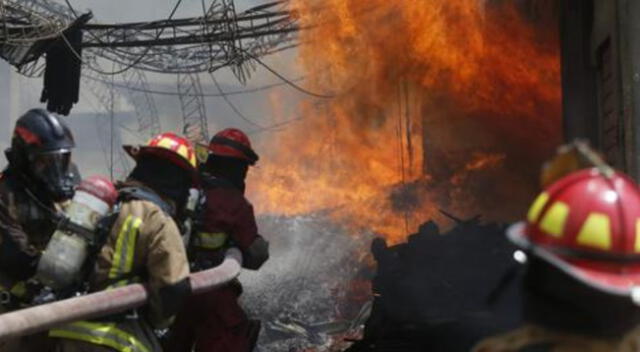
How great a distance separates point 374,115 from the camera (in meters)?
15.4

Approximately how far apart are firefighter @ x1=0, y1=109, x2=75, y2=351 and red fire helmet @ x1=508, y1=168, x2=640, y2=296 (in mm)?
3213

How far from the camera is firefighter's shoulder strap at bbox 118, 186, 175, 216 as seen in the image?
4.63m

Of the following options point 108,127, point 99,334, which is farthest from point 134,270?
point 108,127

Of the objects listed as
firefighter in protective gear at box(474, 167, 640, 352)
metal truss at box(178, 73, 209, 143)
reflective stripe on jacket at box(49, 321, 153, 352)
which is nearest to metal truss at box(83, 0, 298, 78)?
metal truss at box(178, 73, 209, 143)

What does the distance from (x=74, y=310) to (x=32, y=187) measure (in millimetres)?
938

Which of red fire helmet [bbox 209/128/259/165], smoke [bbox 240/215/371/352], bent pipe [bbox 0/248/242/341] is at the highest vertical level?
red fire helmet [bbox 209/128/259/165]

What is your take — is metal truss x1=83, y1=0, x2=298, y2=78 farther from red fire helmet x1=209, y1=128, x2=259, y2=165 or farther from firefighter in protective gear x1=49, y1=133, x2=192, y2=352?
firefighter in protective gear x1=49, y1=133, x2=192, y2=352

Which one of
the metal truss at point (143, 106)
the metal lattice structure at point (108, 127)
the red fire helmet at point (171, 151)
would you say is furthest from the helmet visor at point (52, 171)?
the metal truss at point (143, 106)

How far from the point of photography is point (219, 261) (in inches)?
258

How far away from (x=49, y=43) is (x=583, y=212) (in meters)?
12.0

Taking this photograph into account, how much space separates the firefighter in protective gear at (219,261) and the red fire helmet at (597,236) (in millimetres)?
4708

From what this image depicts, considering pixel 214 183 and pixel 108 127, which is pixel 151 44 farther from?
pixel 214 183

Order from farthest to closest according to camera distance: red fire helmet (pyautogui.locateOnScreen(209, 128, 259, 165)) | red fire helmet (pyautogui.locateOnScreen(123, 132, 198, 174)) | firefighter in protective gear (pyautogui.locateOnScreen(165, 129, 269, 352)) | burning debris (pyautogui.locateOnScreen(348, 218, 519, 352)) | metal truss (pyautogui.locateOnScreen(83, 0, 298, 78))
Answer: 1. metal truss (pyautogui.locateOnScreen(83, 0, 298, 78))
2. burning debris (pyautogui.locateOnScreen(348, 218, 519, 352))
3. red fire helmet (pyautogui.locateOnScreen(209, 128, 259, 165))
4. firefighter in protective gear (pyautogui.locateOnScreen(165, 129, 269, 352))
5. red fire helmet (pyautogui.locateOnScreen(123, 132, 198, 174))

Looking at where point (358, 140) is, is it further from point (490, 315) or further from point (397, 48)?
point (490, 315)
